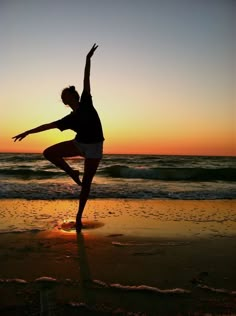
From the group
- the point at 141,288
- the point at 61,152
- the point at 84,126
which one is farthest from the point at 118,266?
the point at 61,152

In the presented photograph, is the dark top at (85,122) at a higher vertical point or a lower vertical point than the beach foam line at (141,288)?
higher

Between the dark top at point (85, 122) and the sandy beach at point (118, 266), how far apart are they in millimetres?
1286

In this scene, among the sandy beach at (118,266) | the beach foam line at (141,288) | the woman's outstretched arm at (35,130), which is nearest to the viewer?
the sandy beach at (118,266)

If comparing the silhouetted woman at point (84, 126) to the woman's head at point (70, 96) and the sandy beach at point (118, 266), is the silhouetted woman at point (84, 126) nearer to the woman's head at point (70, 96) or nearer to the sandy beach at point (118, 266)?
the woman's head at point (70, 96)

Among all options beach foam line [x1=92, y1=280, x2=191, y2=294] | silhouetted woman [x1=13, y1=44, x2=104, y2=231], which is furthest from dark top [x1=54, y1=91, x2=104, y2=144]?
beach foam line [x1=92, y1=280, x2=191, y2=294]

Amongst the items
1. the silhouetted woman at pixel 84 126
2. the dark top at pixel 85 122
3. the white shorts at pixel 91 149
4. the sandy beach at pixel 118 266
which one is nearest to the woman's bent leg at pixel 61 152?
the silhouetted woman at pixel 84 126

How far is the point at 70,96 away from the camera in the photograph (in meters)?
4.94

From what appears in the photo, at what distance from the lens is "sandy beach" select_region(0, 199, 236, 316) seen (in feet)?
7.95

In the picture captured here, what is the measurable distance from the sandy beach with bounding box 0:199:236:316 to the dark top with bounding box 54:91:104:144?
1286mm

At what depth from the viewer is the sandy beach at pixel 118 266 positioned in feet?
7.95

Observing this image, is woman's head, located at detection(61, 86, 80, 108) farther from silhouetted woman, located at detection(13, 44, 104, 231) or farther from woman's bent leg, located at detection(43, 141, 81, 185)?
woman's bent leg, located at detection(43, 141, 81, 185)

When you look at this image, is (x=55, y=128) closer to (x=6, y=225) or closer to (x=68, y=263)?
(x=6, y=225)

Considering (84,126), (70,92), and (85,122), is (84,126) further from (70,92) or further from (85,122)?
(70,92)

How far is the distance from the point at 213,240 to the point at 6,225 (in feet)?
9.63
